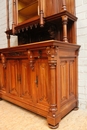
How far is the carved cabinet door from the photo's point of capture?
168cm

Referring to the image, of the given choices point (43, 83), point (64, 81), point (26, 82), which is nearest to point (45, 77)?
point (43, 83)

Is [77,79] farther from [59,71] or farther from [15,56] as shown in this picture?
[15,56]

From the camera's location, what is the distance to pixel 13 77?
1753 mm

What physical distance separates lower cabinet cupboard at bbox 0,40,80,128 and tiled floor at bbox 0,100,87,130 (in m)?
0.08

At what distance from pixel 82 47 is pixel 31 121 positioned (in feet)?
3.65

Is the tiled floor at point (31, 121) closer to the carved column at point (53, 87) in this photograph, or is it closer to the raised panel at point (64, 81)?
the carved column at point (53, 87)

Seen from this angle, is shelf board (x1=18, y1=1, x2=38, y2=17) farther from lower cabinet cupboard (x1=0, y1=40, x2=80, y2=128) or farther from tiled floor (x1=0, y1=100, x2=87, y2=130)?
tiled floor (x1=0, y1=100, x2=87, y2=130)

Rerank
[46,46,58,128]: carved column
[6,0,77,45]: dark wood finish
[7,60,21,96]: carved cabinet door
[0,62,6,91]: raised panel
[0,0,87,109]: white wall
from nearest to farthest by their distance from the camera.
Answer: [46,46,58,128]: carved column < [6,0,77,45]: dark wood finish < [0,0,87,109]: white wall < [7,60,21,96]: carved cabinet door < [0,62,6,91]: raised panel

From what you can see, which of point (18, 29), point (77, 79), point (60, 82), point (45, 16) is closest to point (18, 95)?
point (60, 82)

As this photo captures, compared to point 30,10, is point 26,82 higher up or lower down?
lower down

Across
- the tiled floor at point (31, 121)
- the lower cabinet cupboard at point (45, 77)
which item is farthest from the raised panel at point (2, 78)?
the tiled floor at point (31, 121)

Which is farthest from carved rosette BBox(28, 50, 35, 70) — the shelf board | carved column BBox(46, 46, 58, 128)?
the shelf board

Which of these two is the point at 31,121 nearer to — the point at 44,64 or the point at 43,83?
the point at 43,83

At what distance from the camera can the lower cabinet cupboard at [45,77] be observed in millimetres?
1236
